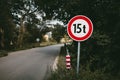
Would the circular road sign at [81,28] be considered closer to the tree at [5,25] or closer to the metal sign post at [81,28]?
the metal sign post at [81,28]

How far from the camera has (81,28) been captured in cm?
879

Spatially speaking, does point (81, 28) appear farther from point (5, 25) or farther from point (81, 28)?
point (5, 25)

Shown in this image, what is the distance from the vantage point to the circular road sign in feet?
28.7

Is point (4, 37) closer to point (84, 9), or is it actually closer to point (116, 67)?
point (84, 9)

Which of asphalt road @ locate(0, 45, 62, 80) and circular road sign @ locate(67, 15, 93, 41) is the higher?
circular road sign @ locate(67, 15, 93, 41)

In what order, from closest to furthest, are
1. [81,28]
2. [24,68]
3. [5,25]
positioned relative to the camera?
[81,28]
[24,68]
[5,25]

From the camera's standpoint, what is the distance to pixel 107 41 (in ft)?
43.9

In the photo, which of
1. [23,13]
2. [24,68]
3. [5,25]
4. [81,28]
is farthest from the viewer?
[23,13]

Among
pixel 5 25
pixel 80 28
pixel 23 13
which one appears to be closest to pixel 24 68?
pixel 80 28

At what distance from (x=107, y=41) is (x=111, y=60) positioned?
42.6 inches

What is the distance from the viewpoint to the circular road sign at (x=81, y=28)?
874cm

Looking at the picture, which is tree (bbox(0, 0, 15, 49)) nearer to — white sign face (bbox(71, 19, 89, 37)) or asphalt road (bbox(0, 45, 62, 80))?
asphalt road (bbox(0, 45, 62, 80))

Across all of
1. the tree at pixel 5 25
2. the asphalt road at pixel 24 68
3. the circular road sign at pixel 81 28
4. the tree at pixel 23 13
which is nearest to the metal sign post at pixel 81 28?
the circular road sign at pixel 81 28

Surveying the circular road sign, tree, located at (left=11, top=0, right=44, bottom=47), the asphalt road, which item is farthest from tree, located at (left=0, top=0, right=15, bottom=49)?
the circular road sign
